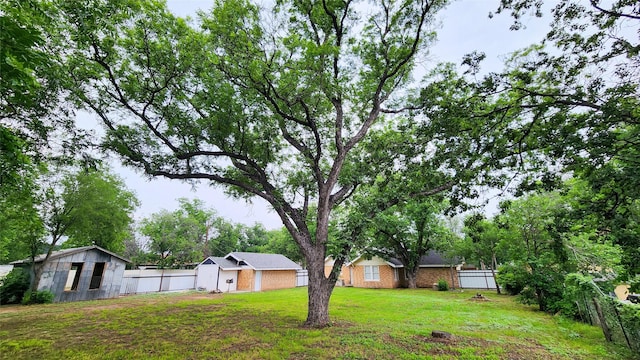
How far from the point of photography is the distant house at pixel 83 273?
14094 millimetres

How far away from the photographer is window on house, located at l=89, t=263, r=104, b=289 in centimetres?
1600

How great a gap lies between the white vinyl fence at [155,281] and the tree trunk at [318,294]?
55.5 ft

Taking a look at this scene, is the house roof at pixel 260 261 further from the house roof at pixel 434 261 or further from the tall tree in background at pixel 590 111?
the tall tree in background at pixel 590 111

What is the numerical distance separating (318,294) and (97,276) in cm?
1654

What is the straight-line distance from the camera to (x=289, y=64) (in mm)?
7016

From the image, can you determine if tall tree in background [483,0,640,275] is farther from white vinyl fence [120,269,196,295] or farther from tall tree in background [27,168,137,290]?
white vinyl fence [120,269,196,295]

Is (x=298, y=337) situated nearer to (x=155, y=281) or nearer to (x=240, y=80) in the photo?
(x=240, y=80)

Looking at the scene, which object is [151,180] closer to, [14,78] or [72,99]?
[72,99]

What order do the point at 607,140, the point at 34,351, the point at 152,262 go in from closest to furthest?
1. the point at 607,140
2. the point at 34,351
3. the point at 152,262

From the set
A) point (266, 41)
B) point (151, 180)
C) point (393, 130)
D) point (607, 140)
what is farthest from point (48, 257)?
point (607, 140)

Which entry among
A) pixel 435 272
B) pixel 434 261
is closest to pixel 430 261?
pixel 434 261

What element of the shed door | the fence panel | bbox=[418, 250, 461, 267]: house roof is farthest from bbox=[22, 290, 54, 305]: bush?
bbox=[418, 250, 461, 267]: house roof

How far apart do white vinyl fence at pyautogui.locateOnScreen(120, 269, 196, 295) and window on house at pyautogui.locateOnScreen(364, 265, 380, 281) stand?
15486mm

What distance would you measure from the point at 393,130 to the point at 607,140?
6345mm
